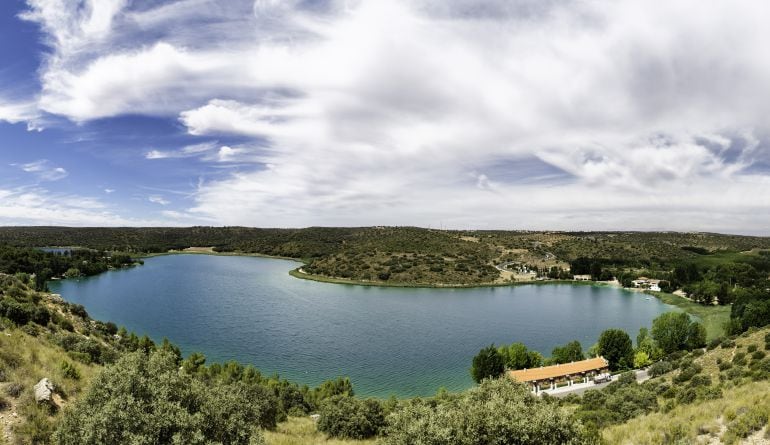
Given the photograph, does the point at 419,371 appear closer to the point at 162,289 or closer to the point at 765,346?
the point at 765,346

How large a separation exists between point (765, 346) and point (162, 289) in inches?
4366

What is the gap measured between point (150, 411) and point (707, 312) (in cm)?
10831

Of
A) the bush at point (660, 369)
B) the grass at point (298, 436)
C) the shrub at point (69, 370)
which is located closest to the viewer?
the shrub at point (69, 370)

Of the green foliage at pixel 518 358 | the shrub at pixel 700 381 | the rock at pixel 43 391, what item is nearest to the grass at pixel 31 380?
the rock at pixel 43 391

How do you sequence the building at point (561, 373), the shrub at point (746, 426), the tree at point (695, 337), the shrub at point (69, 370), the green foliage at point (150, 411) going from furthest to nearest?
the tree at point (695, 337), the building at point (561, 373), the shrub at point (69, 370), the shrub at point (746, 426), the green foliage at point (150, 411)

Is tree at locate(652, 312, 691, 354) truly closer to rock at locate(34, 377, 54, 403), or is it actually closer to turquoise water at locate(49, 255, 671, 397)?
turquoise water at locate(49, 255, 671, 397)

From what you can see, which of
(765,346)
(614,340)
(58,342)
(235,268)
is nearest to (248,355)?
(58,342)

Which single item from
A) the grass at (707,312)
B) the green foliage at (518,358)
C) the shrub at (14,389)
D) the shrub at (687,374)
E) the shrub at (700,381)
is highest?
the shrub at (14,389)

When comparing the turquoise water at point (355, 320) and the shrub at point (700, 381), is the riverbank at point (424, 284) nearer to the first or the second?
the turquoise water at point (355, 320)

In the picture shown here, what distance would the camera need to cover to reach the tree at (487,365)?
42.1m

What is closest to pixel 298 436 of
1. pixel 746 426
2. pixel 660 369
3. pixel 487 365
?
pixel 746 426

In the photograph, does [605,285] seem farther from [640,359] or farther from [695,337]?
[640,359]

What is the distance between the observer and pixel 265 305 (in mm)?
84000

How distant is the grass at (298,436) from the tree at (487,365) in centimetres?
2250
